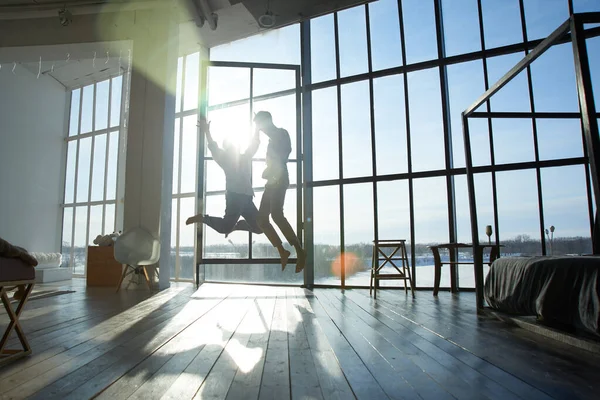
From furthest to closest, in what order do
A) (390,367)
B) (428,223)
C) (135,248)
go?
1. (428,223)
2. (135,248)
3. (390,367)

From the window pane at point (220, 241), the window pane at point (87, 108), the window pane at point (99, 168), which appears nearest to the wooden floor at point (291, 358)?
the window pane at point (220, 241)

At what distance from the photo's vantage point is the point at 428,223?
18.1ft

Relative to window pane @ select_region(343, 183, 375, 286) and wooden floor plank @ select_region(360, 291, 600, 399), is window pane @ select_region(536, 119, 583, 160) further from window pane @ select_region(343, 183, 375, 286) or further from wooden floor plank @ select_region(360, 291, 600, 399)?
wooden floor plank @ select_region(360, 291, 600, 399)

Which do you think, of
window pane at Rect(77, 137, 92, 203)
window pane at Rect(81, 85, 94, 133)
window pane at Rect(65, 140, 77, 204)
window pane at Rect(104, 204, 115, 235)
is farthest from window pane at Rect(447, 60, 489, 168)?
window pane at Rect(65, 140, 77, 204)

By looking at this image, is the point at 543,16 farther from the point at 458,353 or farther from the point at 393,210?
the point at 458,353

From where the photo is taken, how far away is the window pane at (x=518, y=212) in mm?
4969

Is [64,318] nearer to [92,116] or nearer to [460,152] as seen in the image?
[460,152]

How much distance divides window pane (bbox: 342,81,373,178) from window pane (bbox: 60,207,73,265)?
7770 mm

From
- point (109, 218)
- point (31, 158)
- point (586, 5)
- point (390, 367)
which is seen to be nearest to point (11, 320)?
point (390, 367)

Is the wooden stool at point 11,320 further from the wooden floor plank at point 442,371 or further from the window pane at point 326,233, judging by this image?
the window pane at point 326,233

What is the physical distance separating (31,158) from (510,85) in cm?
1071

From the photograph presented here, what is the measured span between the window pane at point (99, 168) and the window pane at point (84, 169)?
0.30m

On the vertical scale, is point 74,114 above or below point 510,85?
above

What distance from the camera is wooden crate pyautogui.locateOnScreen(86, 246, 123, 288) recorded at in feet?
20.4
